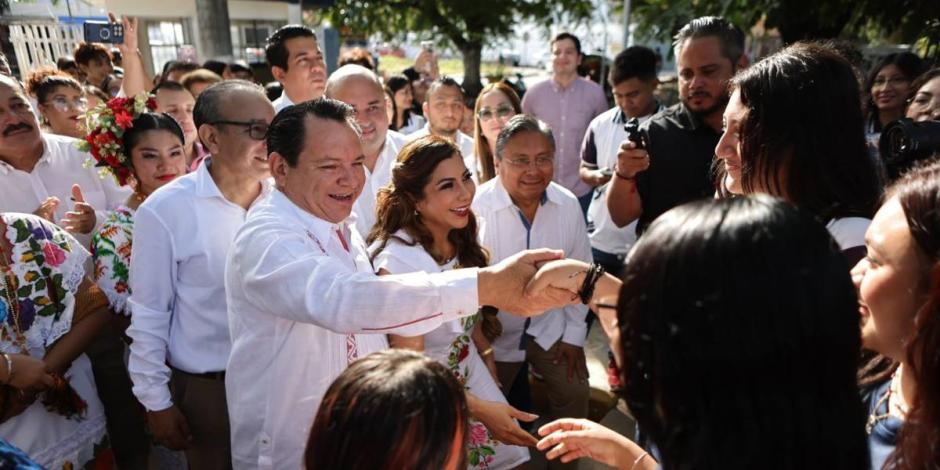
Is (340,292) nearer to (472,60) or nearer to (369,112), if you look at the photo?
(369,112)

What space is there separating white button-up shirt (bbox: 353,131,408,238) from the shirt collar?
0.58 metres

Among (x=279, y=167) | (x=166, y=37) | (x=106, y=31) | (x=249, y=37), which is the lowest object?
(x=279, y=167)

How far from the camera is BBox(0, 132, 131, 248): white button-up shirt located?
323 cm

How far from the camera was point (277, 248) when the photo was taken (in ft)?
5.43

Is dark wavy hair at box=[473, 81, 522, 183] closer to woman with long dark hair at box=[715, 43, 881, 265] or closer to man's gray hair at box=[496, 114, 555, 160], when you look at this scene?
man's gray hair at box=[496, 114, 555, 160]

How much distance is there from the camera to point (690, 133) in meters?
2.97

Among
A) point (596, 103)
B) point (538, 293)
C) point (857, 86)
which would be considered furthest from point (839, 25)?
point (538, 293)

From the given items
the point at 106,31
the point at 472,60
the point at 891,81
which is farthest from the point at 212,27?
the point at 472,60

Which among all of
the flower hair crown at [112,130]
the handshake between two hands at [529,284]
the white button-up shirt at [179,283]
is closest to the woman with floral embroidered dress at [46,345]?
the white button-up shirt at [179,283]

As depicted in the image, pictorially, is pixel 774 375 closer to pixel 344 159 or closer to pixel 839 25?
pixel 344 159

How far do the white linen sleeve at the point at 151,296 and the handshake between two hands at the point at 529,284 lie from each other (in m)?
1.36

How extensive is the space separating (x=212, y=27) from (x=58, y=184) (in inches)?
266

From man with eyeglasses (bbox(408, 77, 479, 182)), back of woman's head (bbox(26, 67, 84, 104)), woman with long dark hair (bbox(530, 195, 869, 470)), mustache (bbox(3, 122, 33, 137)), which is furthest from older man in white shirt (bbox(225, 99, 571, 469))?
back of woman's head (bbox(26, 67, 84, 104))

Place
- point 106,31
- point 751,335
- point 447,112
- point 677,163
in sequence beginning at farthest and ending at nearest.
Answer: point 447,112
point 106,31
point 677,163
point 751,335
